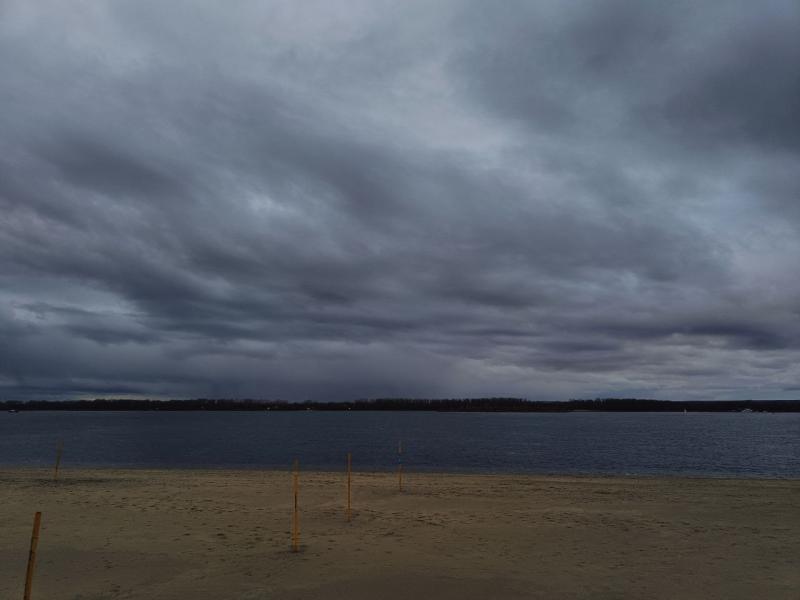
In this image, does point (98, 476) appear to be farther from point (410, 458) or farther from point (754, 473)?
point (754, 473)

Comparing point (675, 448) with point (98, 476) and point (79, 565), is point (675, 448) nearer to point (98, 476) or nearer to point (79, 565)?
point (98, 476)

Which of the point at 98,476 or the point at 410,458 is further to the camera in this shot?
the point at 410,458

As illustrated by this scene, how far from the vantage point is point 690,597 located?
1160 cm

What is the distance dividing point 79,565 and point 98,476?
2400 cm

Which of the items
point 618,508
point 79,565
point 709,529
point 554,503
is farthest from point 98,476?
point 709,529

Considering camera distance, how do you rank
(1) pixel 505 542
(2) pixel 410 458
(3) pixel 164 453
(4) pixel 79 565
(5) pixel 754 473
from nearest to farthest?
(4) pixel 79 565, (1) pixel 505 542, (5) pixel 754 473, (2) pixel 410 458, (3) pixel 164 453

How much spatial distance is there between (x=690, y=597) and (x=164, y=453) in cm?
6026

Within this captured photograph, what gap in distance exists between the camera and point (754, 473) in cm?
4494

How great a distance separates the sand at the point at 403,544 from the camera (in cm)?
1217

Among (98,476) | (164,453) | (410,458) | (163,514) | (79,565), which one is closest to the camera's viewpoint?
(79,565)

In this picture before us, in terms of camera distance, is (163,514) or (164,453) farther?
(164,453)

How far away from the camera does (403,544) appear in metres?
15.8

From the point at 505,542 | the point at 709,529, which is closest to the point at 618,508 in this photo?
the point at 709,529

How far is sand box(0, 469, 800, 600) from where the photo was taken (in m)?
12.2
